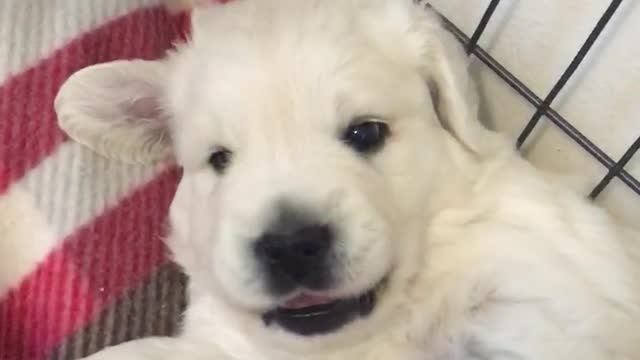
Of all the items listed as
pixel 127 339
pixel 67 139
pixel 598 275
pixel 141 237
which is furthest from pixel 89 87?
pixel 598 275

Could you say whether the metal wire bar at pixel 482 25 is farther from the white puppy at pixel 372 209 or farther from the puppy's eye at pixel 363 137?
the puppy's eye at pixel 363 137

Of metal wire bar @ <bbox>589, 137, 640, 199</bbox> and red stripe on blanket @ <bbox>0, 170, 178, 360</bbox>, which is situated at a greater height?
metal wire bar @ <bbox>589, 137, 640, 199</bbox>

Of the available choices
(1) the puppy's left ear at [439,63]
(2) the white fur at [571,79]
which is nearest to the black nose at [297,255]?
(1) the puppy's left ear at [439,63]

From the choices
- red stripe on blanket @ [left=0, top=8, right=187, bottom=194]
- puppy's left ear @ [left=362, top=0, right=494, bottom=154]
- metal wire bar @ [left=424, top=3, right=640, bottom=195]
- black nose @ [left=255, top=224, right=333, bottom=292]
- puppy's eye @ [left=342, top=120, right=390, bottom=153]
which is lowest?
red stripe on blanket @ [left=0, top=8, right=187, bottom=194]

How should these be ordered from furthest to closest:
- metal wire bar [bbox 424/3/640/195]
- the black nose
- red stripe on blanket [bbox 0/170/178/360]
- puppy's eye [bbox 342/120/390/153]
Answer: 1. red stripe on blanket [bbox 0/170/178/360]
2. metal wire bar [bbox 424/3/640/195]
3. puppy's eye [bbox 342/120/390/153]
4. the black nose

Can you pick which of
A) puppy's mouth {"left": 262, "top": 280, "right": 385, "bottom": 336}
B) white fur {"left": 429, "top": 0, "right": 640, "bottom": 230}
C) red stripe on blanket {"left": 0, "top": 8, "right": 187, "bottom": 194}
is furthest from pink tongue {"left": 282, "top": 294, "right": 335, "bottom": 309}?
red stripe on blanket {"left": 0, "top": 8, "right": 187, "bottom": 194}

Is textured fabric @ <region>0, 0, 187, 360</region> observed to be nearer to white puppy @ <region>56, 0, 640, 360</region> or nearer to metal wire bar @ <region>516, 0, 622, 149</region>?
white puppy @ <region>56, 0, 640, 360</region>

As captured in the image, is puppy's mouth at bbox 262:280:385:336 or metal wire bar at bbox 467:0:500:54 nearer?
puppy's mouth at bbox 262:280:385:336

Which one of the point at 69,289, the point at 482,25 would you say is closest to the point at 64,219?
the point at 69,289

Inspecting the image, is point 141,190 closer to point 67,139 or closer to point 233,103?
point 67,139
